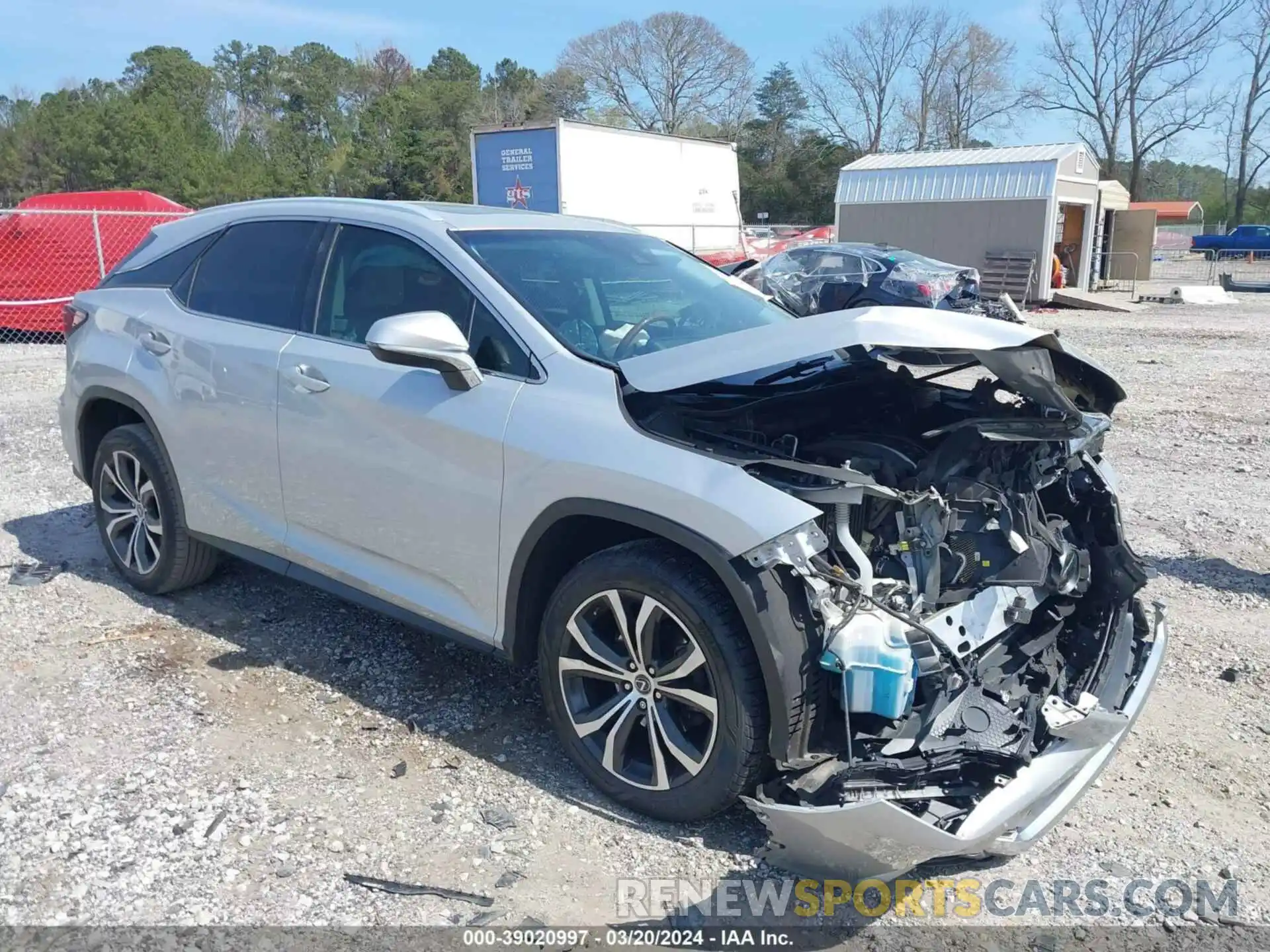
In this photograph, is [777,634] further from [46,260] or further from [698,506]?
[46,260]

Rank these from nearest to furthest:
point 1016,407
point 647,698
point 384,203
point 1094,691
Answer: point 647,698 → point 1094,691 → point 1016,407 → point 384,203

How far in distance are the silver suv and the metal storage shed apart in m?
23.0

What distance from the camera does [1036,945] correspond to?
2.77 meters

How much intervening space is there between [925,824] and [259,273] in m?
3.48

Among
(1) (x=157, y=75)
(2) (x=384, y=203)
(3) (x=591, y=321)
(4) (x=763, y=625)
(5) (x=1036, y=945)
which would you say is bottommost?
(5) (x=1036, y=945)

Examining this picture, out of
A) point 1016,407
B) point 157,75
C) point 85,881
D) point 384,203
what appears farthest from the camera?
point 157,75

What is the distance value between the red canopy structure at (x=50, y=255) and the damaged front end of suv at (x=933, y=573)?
40.9ft

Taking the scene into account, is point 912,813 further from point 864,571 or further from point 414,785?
point 414,785

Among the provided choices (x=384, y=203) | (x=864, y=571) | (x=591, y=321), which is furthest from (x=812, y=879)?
(x=384, y=203)

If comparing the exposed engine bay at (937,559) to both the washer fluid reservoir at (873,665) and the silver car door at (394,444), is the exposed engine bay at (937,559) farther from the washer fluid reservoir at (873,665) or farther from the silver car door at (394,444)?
the silver car door at (394,444)

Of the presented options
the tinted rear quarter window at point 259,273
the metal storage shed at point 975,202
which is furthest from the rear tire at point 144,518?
the metal storage shed at point 975,202

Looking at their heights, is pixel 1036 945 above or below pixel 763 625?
below

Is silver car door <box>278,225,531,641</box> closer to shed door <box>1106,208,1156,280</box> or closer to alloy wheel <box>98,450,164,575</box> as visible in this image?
alloy wheel <box>98,450,164,575</box>

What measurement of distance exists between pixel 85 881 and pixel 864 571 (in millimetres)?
2418
